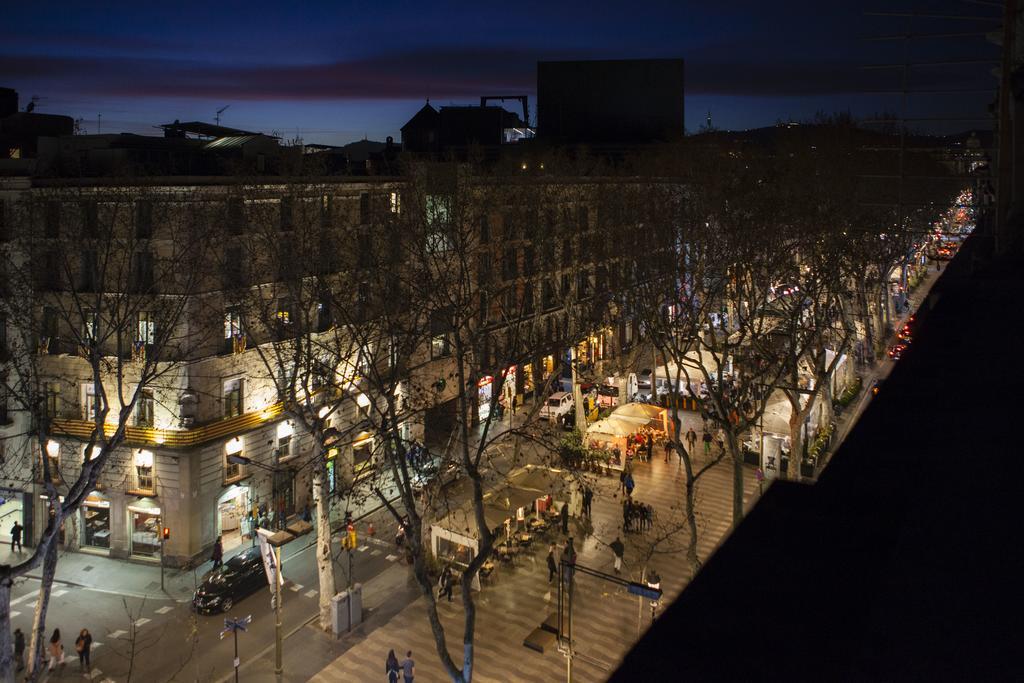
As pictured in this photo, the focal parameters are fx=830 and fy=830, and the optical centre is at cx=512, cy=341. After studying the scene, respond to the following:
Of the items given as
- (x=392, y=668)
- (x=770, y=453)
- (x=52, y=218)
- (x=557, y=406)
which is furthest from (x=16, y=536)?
(x=770, y=453)

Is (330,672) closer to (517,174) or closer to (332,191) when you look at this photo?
→ (332,191)

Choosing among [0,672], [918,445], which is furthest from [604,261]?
[918,445]

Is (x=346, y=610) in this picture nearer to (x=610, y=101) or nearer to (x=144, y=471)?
(x=144, y=471)

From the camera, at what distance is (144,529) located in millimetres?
27266

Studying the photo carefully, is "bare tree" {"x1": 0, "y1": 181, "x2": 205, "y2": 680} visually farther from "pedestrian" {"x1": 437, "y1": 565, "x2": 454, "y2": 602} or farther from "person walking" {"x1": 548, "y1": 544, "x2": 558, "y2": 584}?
"person walking" {"x1": 548, "y1": 544, "x2": 558, "y2": 584}

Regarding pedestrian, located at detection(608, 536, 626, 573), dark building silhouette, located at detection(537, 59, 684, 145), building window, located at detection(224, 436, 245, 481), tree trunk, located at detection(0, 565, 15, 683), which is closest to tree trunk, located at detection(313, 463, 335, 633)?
building window, located at detection(224, 436, 245, 481)

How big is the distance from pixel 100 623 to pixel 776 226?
2604cm

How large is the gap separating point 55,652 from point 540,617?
38.5ft

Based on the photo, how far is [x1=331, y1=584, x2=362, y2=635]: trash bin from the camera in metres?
21.2

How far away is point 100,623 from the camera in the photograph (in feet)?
73.2

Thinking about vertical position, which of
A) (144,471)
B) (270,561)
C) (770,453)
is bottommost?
(770,453)

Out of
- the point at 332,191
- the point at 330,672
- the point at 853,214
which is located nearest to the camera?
the point at 330,672

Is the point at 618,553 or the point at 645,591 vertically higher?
the point at 645,591

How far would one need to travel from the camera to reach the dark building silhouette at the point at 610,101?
6556 cm
